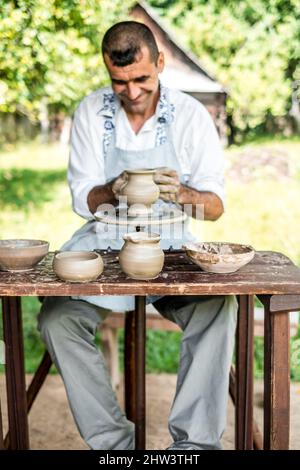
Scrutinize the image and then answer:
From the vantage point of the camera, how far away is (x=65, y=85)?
651 centimetres

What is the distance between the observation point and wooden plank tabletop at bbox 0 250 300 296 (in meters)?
2.04

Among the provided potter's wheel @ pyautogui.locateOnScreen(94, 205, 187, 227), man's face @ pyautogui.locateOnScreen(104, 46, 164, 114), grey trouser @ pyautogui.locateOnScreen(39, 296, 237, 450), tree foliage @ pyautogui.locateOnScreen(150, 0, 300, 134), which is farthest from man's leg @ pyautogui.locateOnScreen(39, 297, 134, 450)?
tree foliage @ pyautogui.locateOnScreen(150, 0, 300, 134)

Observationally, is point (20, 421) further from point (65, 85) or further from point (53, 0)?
point (65, 85)

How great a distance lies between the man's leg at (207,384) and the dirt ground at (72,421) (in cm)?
66

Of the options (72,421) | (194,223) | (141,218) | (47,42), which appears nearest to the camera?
(141,218)

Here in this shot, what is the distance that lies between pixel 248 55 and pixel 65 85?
6.03m

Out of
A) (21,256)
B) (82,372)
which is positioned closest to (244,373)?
(82,372)

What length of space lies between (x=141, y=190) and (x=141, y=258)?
1.37ft

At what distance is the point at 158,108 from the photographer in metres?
3.06

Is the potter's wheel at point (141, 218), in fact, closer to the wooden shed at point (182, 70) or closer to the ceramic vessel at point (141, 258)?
the ceramic vessel at point (141, 258)

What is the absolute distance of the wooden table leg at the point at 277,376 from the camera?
7.22ft

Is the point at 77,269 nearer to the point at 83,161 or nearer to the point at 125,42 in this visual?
the point at 83,161

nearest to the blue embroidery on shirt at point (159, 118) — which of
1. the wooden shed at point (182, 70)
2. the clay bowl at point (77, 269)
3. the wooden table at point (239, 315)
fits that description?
the wooden table at point (239, 315)

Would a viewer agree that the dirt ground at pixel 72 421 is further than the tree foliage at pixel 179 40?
No
